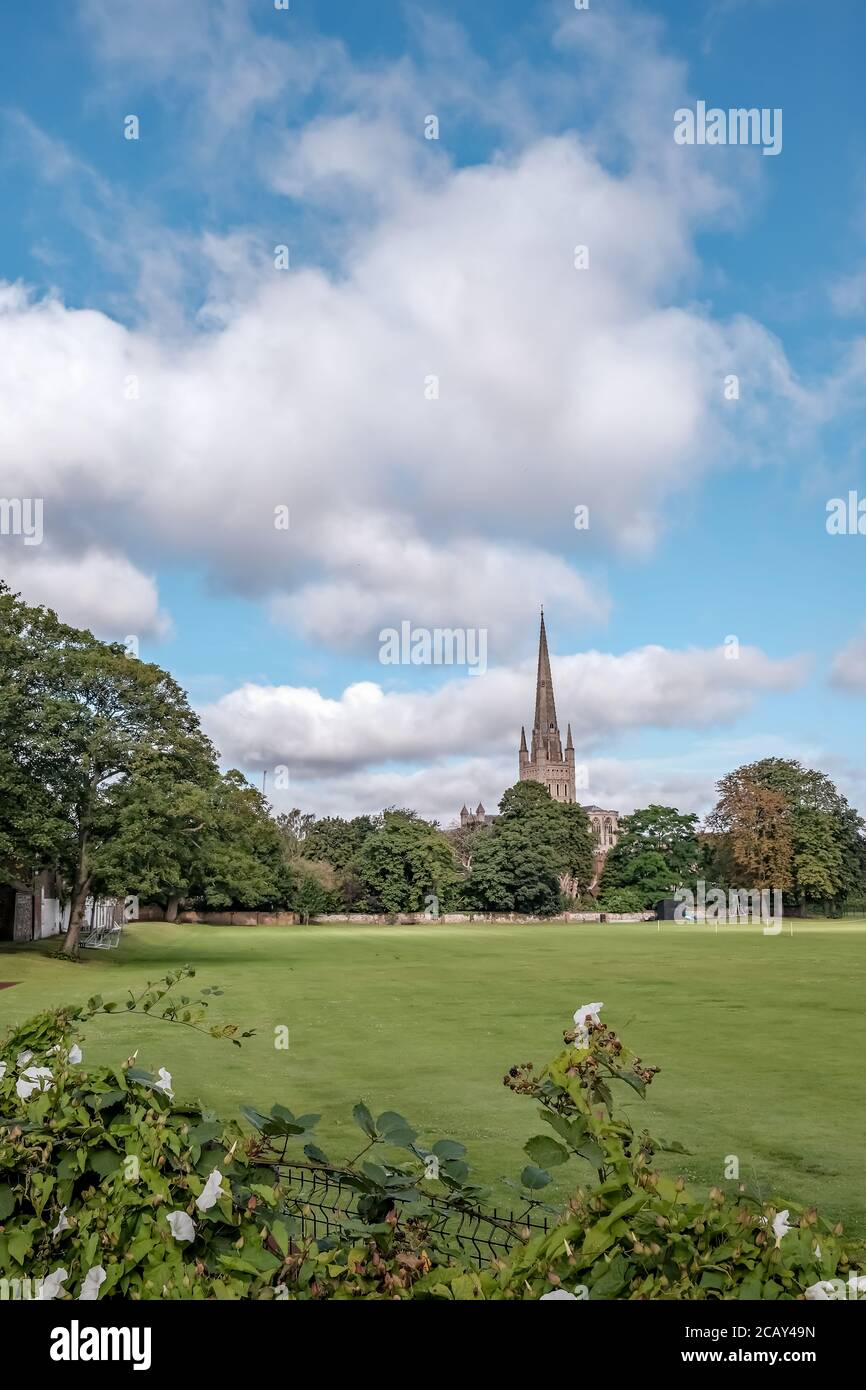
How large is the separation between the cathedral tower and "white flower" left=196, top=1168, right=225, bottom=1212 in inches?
7075

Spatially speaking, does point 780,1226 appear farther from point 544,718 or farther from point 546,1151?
point 544,718

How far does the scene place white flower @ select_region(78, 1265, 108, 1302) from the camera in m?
2.55

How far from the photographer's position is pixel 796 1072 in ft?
42.9

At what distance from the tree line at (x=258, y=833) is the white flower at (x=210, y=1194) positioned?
29.6 m

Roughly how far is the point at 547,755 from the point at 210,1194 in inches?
7182

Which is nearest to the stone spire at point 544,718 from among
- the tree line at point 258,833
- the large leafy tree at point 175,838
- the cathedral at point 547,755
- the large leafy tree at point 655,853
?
the cathedral at point 547,755

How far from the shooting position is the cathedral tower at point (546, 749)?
184 metres

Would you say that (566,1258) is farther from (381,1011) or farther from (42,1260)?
(381,1011)

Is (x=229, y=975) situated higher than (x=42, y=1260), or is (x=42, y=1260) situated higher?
(x=42, y=1260)

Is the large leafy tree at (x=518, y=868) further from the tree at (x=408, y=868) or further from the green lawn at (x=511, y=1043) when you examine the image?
the green lawn at (x=511, y=1043)

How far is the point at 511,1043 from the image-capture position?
15336 millimetres

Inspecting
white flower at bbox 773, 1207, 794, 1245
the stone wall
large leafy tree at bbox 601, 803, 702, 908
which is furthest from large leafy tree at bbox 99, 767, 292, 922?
large leafy tree at bbox 601, 803, 702, 908
